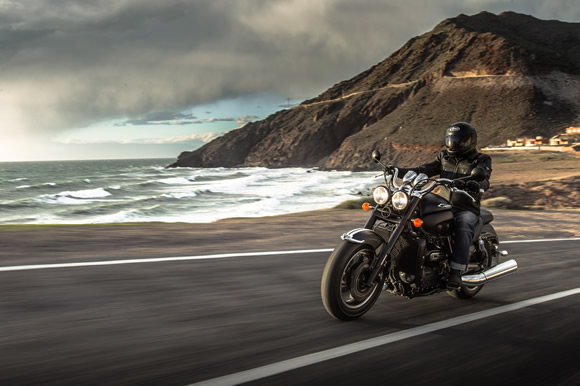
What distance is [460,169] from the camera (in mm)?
5723

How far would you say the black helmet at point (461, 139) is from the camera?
18.4 feet

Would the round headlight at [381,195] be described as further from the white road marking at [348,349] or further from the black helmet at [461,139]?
the black helmet at [461,139]

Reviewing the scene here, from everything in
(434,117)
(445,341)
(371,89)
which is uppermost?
(371,89)

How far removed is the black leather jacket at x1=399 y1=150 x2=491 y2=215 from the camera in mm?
5453

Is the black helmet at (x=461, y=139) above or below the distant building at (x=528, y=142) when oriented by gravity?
below

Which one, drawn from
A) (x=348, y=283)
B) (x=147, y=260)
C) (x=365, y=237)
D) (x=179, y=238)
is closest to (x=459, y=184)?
(x=365, y=237)

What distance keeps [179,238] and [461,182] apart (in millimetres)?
5145

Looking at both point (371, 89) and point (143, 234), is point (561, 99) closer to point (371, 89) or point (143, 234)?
point (371, 89)

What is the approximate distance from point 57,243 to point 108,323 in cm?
394

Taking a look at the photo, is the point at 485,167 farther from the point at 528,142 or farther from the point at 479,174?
the point at 528,142

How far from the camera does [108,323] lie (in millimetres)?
4219

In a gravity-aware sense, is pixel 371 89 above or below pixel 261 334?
above

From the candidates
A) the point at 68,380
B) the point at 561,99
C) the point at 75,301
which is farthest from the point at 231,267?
the point at 561,99

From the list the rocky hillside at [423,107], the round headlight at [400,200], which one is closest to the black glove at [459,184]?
the round headlight at [400,200]
